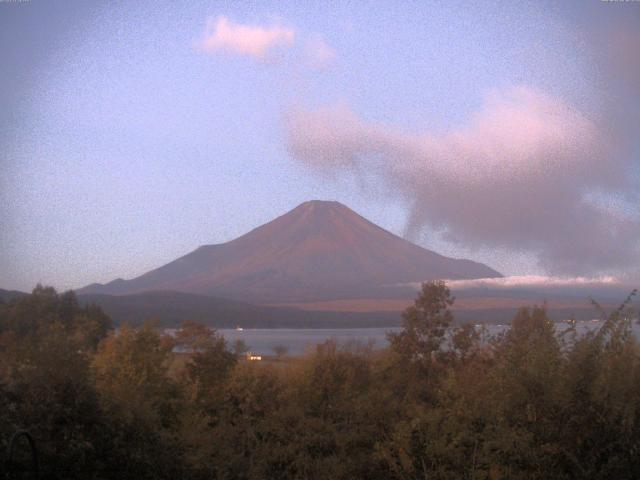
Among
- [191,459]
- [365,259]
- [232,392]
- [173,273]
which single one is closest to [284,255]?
[365,259]

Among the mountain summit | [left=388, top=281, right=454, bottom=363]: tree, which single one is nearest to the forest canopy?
[left=388, top=281, right=454, bottom=363]: tree

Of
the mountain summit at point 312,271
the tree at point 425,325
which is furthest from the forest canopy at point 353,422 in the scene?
the mountain summit at point 312,271

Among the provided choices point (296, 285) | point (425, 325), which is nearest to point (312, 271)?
point (296, 285)

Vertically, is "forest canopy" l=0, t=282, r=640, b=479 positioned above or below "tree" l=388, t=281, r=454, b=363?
below

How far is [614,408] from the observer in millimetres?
11516

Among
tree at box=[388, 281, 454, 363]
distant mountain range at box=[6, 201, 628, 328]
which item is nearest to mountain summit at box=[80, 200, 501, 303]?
distant mountain range at box=[6, 201, 628, 328]

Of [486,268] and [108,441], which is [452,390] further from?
[486,268]

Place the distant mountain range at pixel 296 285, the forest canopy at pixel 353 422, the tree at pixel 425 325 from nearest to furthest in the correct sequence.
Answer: the forest canopy at pixel 353 422 → the tree at pixel 425 325 → the distant mountain range at pixel 296 285

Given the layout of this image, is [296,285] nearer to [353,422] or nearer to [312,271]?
[312,271]

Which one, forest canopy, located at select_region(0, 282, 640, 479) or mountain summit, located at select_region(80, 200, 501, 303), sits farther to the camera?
mountain summit, located at select_region(80, 200, 501, 303)

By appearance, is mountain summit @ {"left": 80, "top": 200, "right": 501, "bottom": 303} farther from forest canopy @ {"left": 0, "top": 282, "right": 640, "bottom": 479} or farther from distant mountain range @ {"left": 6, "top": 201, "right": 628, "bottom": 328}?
forest canopy @ {"left": 0, "top": 282, "right": 640, "bottom": 479}

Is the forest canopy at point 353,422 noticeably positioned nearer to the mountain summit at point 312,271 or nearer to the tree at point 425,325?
the tree at point 425,325

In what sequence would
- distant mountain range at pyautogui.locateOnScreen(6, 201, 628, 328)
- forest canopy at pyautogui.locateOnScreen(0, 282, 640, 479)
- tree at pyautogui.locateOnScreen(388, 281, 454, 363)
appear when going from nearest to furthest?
forest canopy at pyautogui.locateOnScreen(0, 282, 640, 479), tree at pyautogui.locateOnScreen(388, 281, 454, 363), distant mountain range at pyautogui.locateOnScreen(6, 201, 628, 328)

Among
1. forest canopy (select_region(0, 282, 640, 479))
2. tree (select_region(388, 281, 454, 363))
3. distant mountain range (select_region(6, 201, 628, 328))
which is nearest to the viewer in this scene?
forest canopy (select_region(0, 282, 640, 479))
